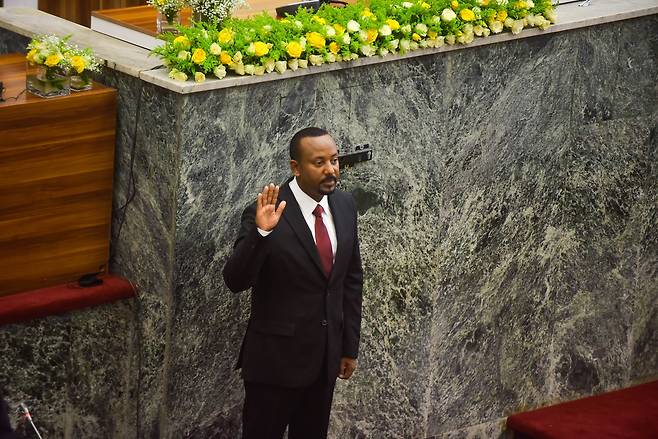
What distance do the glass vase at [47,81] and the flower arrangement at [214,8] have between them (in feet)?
1.97

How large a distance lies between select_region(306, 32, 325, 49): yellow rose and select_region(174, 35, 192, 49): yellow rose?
1.50 feet

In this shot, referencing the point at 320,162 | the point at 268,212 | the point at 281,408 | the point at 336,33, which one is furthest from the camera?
the point at 336,33

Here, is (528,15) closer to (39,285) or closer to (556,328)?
(556,328)

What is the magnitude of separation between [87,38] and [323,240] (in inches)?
54.7

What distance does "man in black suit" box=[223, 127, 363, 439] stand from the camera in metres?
4.98

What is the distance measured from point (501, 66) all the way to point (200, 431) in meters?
1.89

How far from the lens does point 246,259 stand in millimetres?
4875

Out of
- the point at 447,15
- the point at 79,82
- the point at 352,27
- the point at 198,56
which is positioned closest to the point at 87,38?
the point at 79,82

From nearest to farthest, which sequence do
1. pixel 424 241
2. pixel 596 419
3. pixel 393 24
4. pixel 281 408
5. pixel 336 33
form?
pixel 281 408 → pixel 336 33 → pixel 393 24 → pixel 424 241 → pixel 596 419

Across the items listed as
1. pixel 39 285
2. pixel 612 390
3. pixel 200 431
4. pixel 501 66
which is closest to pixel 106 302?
pixel 39 285

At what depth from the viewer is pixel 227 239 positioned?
17.6 ft

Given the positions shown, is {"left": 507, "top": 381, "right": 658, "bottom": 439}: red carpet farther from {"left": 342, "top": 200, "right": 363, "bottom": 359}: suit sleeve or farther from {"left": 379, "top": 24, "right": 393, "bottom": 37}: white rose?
{"left": 379, "top": 24, "right": 393, "bottom": 37}: white rose

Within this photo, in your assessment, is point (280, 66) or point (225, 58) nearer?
point (225, 58)

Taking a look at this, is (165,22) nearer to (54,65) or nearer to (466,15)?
(54,65)
